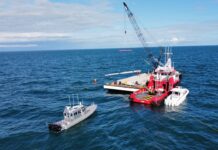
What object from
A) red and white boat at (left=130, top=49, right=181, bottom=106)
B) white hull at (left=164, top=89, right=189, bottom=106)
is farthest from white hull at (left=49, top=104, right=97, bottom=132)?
white hull at (left=164, top=89, right=189, bottom=106)

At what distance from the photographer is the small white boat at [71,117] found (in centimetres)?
4956

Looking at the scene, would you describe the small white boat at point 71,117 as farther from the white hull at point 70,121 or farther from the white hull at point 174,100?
the white hull at point 174,100

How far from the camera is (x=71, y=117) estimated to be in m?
53.4

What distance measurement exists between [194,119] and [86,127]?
86.8 feet

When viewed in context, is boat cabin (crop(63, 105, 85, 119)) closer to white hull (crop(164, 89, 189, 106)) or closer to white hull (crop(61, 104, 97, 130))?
white hull (crop(61, 104, 97, 130))

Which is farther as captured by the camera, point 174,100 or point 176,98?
point 176,98

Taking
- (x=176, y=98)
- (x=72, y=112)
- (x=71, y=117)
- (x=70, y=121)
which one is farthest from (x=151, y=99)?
(x=70, y=121)

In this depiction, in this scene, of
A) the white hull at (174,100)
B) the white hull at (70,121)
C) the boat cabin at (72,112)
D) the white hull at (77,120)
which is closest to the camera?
the white hull at (70,121)

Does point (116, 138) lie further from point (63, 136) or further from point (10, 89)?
point (10, 89)

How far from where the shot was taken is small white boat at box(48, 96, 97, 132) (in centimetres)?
4956

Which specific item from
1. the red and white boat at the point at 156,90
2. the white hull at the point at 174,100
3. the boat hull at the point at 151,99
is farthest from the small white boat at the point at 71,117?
the white hull at the point at 174,100

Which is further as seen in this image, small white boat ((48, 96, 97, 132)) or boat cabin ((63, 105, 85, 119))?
boat cabin ((63, 105, 85, 119))

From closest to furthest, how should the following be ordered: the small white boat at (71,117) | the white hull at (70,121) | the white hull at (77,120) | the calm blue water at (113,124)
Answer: the calm blue water at (113,124), the white hull at (70,121), the small white boat at (71,117), the white hull at (77,120)

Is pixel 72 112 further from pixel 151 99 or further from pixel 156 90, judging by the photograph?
pixel 156 90
